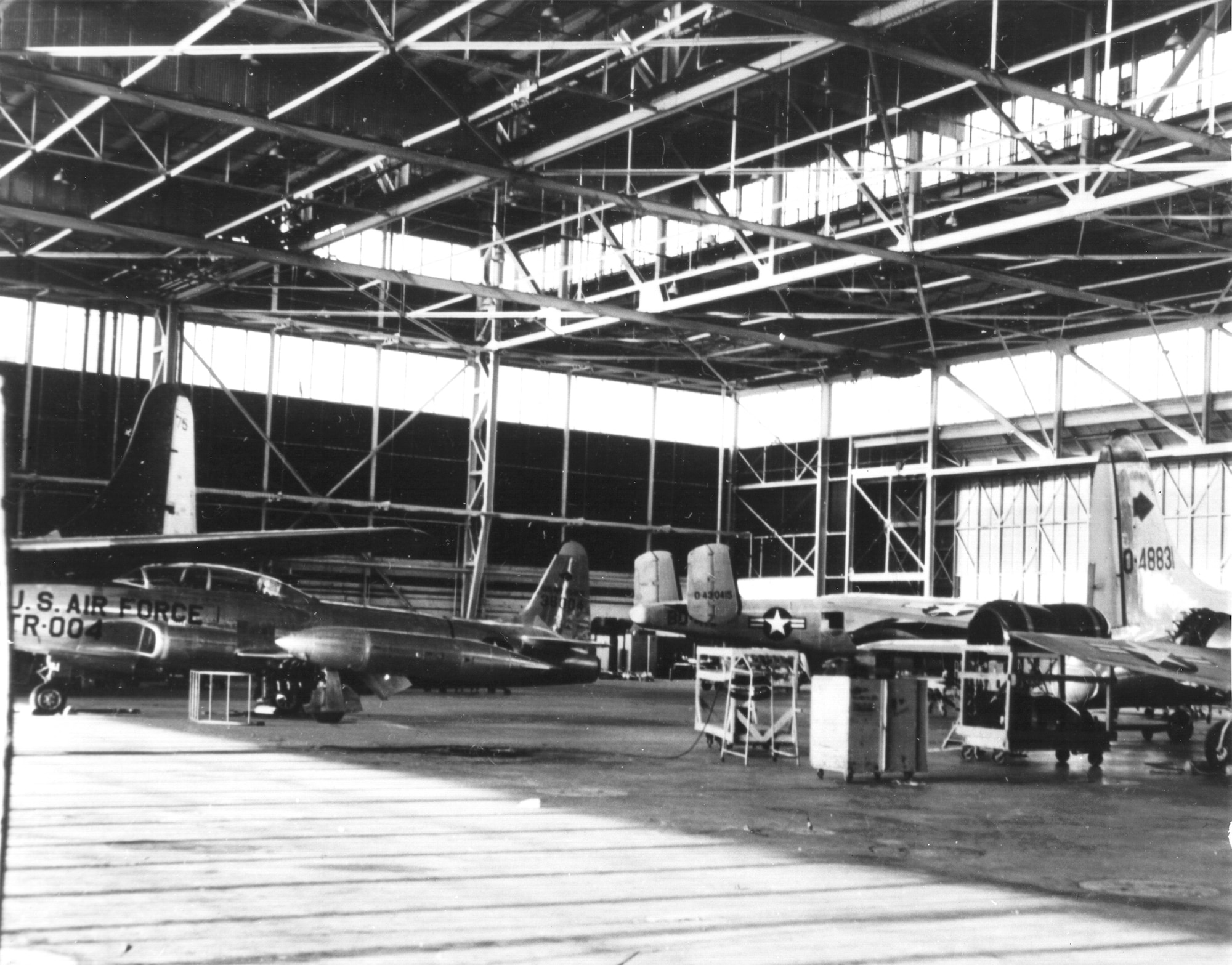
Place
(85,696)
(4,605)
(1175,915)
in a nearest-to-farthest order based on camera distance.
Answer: (4,605) < (1175,915) < (85,696)

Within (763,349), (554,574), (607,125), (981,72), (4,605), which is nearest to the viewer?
(4,605)

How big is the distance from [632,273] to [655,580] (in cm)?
1243

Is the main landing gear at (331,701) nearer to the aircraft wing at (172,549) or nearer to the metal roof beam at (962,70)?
the metal roof beam at (962,70)

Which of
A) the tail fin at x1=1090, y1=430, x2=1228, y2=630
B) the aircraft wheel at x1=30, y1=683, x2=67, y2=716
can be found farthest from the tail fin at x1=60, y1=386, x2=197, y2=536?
the tail fin at x1=1090, y1=430, x2=1228, y2=630

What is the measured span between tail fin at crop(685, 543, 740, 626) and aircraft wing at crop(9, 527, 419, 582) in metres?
26.8

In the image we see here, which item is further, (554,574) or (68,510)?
(68,510)

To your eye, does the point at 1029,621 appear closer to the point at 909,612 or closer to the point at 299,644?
the point at 909,612

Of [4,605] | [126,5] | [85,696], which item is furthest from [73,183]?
[4,605]

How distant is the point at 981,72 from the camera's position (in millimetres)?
17016

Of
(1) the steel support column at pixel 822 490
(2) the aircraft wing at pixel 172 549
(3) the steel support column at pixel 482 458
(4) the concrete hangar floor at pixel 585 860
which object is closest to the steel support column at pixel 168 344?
(3) the steel support column at pixel 482 458

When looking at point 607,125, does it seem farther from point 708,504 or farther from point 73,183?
point 708,504

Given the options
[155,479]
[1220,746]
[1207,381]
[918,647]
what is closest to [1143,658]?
[1220,746]

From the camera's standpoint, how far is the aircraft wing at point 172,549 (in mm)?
4082

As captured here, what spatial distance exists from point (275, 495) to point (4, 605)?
3568 centimetres
